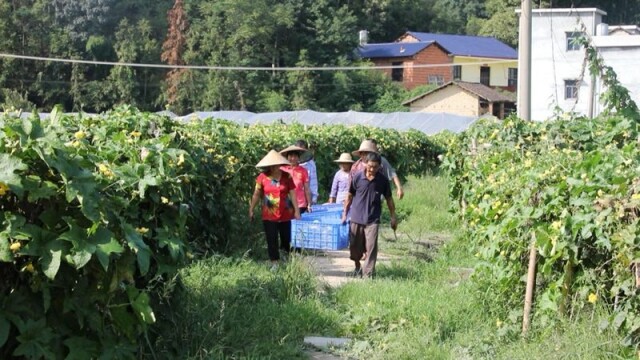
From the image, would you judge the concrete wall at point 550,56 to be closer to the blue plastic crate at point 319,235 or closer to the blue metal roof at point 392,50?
the blue metal roof at point 392,50

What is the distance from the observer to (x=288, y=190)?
970cm

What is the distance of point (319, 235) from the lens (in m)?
9.94

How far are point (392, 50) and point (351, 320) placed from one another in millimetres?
59505

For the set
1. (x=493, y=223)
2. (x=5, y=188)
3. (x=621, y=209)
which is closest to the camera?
(x=5, y=188)

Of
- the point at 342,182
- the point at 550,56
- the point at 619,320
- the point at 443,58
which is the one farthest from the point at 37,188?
the point at 443,58

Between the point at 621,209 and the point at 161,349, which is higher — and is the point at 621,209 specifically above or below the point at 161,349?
above

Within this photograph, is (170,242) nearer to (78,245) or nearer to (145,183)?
(145,183)

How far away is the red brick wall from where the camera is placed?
214 ft

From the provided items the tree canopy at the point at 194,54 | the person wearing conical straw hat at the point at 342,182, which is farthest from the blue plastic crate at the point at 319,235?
the tree canopy at the point at 194,54

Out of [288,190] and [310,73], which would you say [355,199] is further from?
[310,73]

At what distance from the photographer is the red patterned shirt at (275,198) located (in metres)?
9.62

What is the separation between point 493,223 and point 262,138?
7090 mm

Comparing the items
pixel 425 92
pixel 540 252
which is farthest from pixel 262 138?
pixel 425 92

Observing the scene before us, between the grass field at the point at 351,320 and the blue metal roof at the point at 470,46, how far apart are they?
5883 centimetres
